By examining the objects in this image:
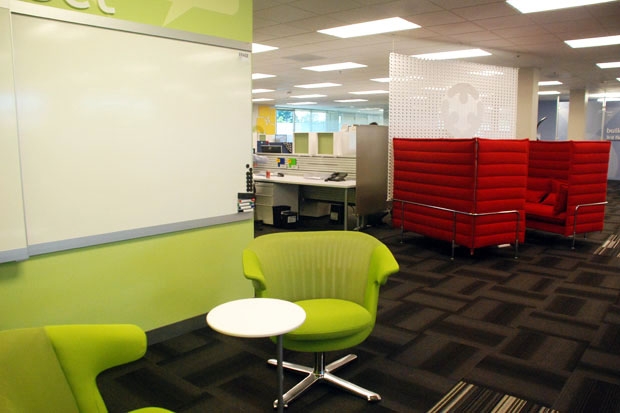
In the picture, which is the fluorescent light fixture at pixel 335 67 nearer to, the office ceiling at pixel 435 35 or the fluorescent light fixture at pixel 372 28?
the office ceiling at pixel 435 35

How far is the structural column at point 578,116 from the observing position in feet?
41.0

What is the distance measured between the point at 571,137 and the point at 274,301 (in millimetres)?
13195

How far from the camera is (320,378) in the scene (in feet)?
7.95

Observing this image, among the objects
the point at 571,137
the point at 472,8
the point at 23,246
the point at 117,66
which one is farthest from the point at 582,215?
the point at 571,137

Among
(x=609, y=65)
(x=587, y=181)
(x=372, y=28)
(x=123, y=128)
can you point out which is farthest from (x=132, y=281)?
(x=609, y=65)

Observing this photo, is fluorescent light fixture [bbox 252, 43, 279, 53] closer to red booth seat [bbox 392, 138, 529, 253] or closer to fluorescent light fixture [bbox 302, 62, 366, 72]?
fluorescent light fixture [bbox 302, 62, 366, 72]

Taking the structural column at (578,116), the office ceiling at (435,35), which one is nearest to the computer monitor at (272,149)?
the office ceiling at (435,35)

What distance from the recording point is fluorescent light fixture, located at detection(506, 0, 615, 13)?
4929 mm

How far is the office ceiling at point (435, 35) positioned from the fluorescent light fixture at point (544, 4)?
108 mm

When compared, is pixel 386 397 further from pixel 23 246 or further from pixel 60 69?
pixel 60 69

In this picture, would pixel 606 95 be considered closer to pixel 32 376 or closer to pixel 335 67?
pixel 335 67

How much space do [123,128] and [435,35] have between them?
5.12 meters

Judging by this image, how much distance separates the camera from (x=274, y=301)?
1.99m

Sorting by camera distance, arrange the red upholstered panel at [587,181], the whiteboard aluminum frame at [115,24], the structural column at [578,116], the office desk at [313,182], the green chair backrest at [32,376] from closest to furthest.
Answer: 1. the green chair backrest at [32,376]
2. the whiteboard aluminum frame at [115,24]
3. the red upholstered panel at [587,181]
4. the office desk at [313,182]
5. the structural column at [578,116]
